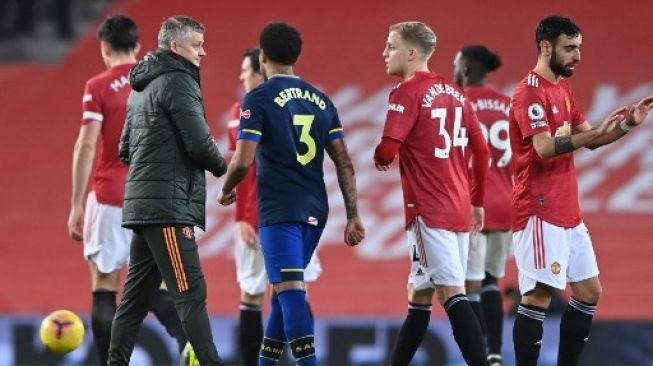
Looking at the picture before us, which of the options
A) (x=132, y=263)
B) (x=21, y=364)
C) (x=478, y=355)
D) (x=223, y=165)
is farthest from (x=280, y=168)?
(x=21, y=364)

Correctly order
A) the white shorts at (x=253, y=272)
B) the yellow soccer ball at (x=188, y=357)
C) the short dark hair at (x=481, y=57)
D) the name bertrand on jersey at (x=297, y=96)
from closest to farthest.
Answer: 1. the name bertrand on jersey at (x=297, y=96)
2. the yellow soccer ball at (x=188, y=357)
3. the white shorts at (x=253, y=272)
4. the short dark hair at (x=481, y=57)

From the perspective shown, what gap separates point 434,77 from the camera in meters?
7.96

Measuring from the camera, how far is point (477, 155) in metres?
8.31

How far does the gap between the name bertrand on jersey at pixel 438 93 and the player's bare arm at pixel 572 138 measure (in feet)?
1.74

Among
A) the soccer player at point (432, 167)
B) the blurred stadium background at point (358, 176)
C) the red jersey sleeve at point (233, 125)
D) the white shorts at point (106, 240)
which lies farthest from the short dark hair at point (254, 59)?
the blurred stadium background at point (358, 176)

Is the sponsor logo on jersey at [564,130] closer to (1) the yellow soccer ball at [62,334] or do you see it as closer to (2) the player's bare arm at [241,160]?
(2) the player's bare arm at [241,160]

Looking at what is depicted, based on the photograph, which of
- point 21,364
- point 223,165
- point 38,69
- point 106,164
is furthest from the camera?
point 38,69

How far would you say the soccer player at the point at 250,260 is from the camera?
30.7ft

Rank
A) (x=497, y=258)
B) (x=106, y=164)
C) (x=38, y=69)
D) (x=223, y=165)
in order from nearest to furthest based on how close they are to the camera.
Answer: (x=223, y=165) → (x=106, y=164) → (x=497, y=258) → (x=38, y=69)

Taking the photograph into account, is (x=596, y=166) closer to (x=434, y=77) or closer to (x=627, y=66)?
(x=627, y=66)

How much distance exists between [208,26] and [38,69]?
172 cm

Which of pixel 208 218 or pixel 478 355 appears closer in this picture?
pixel 478 355

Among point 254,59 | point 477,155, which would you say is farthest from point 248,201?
point 477,155

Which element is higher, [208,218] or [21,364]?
[208,218]
